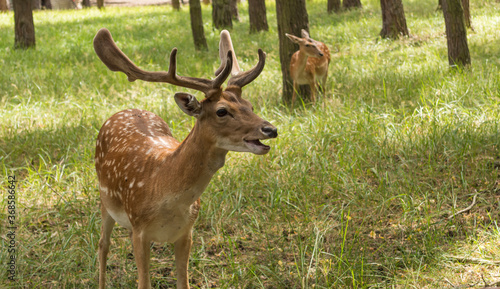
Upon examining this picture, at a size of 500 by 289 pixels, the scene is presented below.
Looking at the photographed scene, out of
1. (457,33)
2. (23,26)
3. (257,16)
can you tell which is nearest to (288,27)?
(457,33)

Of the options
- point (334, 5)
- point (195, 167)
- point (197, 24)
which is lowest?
point (195, 167)

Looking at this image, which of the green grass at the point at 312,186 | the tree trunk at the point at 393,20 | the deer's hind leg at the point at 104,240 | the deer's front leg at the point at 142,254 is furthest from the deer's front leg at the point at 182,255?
the tree trunk at the point at 393,20

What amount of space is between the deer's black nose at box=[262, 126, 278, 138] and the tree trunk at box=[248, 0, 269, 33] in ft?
38.6

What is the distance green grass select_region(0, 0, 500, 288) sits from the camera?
12.5ft

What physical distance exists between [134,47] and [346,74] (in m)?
5.37

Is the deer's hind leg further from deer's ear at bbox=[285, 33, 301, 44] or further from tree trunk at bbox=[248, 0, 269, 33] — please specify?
tree trunk at bbox=[248, 0, 269, 33]

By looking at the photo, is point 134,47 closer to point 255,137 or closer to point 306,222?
point 306,222

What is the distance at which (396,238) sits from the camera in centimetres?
413

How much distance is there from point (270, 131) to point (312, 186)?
86.7 inches

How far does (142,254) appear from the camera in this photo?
313 cm

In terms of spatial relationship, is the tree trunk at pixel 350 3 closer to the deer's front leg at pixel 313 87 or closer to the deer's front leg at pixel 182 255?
the deer's front leg at pixel 313 87

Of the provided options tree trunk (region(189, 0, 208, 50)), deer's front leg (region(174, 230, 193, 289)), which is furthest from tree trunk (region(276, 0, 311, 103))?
deer's front leg (region(174, 230, 193, 289))

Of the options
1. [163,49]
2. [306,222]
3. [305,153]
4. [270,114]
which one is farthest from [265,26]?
[306,222]

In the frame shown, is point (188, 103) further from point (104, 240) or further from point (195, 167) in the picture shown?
point (104, 240)
